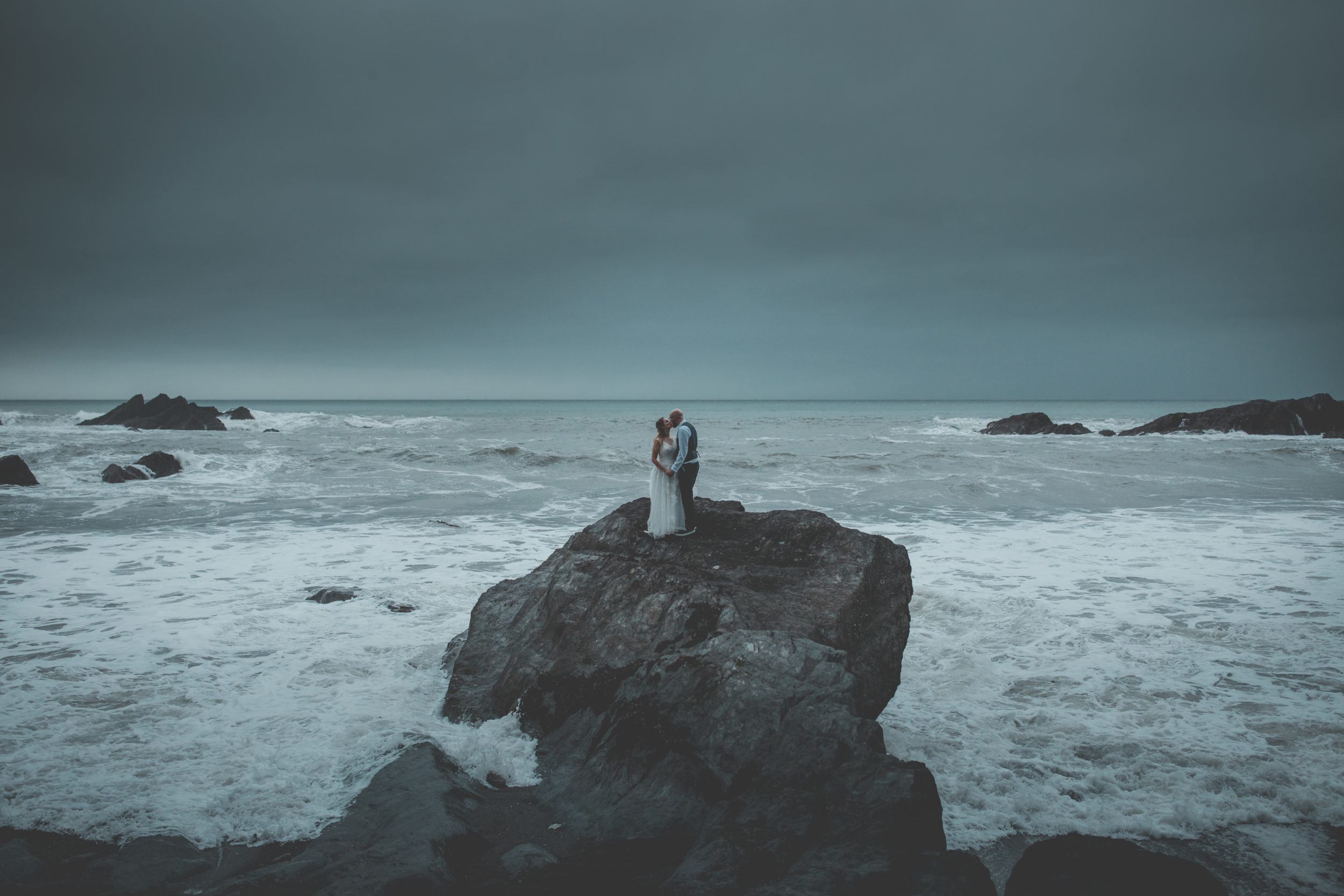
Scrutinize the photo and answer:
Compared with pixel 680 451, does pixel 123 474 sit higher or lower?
lower

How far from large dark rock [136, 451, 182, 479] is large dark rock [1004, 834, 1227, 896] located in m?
27.8

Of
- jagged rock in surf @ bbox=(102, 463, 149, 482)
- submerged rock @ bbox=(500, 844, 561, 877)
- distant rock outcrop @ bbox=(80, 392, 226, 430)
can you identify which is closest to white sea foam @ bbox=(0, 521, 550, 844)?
submerged rock @ bbox=(500, 844, 561, 877)

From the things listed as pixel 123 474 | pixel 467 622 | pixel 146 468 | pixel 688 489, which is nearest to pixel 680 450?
pixel 688 489

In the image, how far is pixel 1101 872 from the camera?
333cm

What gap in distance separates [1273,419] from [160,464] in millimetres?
58200

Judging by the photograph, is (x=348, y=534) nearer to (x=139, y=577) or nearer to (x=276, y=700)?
(x=139, y=577)

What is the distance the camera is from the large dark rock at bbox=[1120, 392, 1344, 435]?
137 feet

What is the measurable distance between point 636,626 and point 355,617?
16.1ft

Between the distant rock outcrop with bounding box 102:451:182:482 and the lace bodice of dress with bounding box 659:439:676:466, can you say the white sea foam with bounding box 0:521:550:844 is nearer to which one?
the lace bodice of dress with bounding box 659:439:676:466

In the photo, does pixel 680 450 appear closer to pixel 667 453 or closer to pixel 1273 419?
pixel 667 453

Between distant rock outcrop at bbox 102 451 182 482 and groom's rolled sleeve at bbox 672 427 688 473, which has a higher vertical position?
groom's rolled sleeve at bbox 672 427 688 473

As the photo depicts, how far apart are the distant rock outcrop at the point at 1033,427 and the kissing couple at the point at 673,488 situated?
46467 millimetres

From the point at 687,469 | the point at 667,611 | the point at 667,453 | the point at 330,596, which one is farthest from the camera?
the point at 330,596

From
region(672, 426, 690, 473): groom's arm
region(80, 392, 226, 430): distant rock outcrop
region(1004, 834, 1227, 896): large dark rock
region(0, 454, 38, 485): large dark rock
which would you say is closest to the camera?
region(1004, 834, 1227, 896): large dark rock
